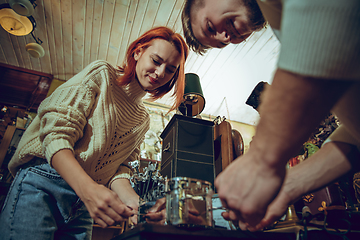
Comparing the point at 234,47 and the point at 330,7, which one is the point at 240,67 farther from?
the point at 330,7

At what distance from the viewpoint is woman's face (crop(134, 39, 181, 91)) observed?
3.95 ft

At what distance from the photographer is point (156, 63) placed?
4.04 feet

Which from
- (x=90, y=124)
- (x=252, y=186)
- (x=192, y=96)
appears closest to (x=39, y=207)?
(x=90, y=124)

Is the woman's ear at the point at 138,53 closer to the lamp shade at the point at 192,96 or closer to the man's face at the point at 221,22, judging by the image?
the man's face at the point at 221,22

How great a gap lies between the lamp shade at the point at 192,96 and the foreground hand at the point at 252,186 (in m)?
1.89

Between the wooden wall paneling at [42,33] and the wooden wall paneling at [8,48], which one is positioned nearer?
the wooden wall paneling at [42,33]

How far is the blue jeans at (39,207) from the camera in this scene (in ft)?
2.51

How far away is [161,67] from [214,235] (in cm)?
94

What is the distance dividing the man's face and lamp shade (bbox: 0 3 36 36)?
87.0 inches

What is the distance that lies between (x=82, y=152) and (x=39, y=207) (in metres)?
0.25

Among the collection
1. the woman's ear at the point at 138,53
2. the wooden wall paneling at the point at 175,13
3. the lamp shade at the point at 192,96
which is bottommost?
the woman's ear at the point at 138,53

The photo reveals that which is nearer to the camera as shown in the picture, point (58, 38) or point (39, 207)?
point (39, 207)

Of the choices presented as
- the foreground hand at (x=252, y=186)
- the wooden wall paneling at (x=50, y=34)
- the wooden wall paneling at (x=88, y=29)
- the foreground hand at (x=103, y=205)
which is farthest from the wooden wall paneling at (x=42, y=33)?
the foreground hand at (x=252, y=186)

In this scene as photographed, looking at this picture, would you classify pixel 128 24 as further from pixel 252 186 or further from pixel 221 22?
pixel 252 186
